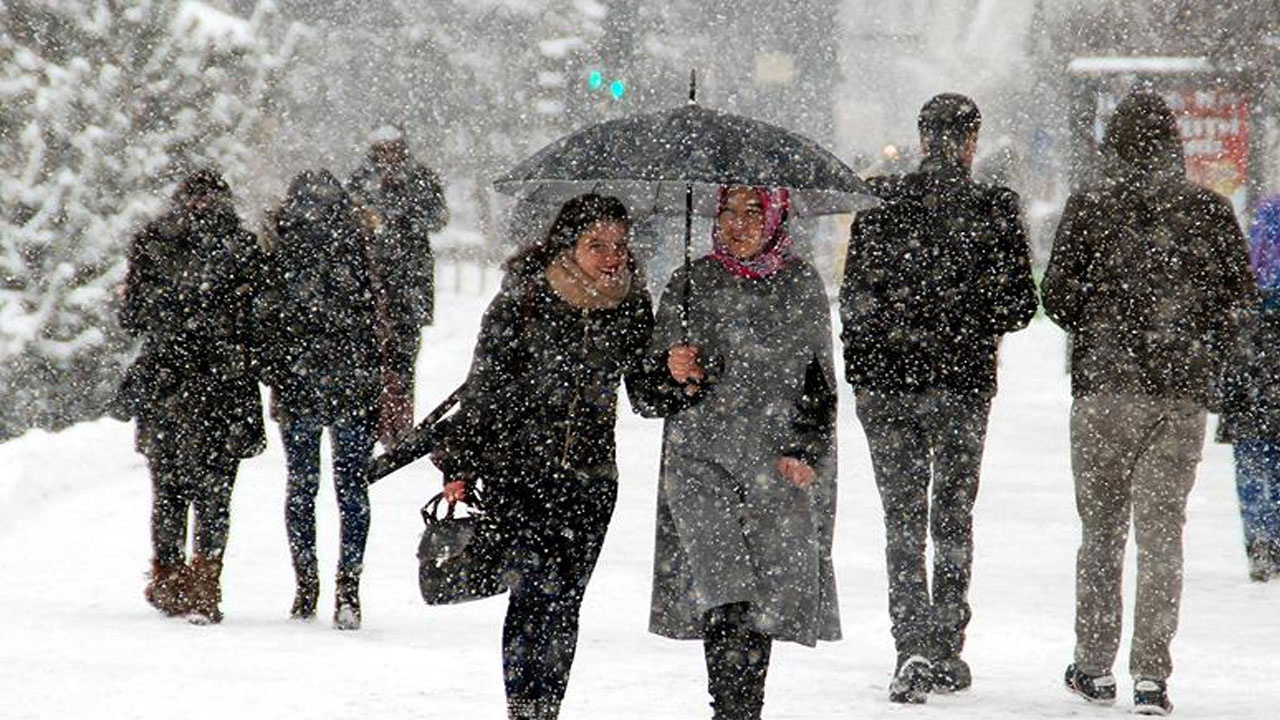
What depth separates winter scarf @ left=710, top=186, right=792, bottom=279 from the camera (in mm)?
6758

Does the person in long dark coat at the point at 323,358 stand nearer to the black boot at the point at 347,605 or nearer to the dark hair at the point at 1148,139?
the black boot at the point at 347,605

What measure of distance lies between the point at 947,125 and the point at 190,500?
4132mm

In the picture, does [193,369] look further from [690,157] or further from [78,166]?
[78,166]

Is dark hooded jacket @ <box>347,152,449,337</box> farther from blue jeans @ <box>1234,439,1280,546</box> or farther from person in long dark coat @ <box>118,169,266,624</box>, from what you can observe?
blue jeans @ <box>1234,439,1280,546</box>

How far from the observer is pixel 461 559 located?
684 centimetres

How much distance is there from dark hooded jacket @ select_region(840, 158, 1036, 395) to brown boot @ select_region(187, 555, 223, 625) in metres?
3.32

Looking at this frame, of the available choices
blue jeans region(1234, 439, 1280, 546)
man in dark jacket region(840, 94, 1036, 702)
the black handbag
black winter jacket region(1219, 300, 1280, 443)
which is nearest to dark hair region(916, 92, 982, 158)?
man in dark jacket region(840, 94, 1036, 702)

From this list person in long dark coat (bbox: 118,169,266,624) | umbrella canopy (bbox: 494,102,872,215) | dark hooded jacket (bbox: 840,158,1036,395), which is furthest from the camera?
person in long dark coat (bbox: 118,169,266,624)

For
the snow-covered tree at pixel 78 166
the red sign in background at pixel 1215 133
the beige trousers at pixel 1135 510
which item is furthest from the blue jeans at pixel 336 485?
the snow-covered tree at pixel 78 166

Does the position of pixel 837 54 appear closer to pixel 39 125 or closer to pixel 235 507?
pixel 39 125

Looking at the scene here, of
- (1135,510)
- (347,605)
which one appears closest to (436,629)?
(347,605)

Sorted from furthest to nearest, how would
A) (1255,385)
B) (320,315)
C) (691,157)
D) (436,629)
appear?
(1255,385), (436,629), (320,315), (691,157)

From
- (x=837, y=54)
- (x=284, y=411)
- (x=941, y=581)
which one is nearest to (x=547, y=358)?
(x=941, y=581)

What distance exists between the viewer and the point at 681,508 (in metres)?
6.74
